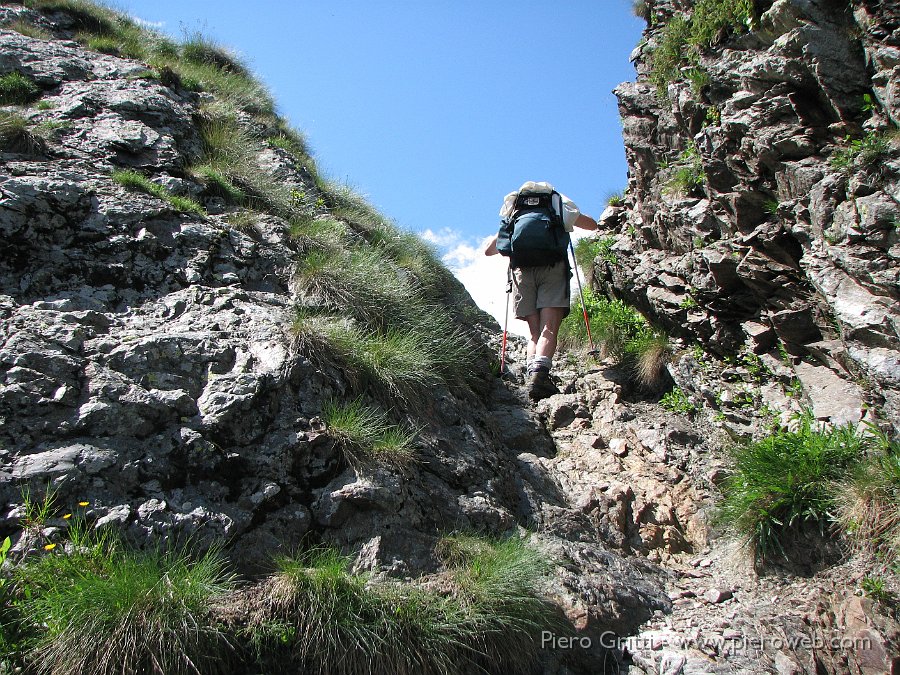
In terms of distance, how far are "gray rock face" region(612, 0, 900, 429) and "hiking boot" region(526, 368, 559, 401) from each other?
1697mm

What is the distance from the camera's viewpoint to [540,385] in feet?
22.7

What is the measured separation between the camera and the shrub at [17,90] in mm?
7215

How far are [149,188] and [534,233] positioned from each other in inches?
175

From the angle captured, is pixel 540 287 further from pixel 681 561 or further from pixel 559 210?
pixel 681 561

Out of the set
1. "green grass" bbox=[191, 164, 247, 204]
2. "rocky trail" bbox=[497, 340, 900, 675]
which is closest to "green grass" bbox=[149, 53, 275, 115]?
"green grass" bbox=[191, 164, 247, 204]

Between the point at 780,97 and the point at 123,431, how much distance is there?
671 cm

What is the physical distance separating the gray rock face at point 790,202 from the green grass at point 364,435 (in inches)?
150

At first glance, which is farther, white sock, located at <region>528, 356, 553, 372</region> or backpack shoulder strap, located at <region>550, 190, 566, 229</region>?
backpack shoulder strap, located at <region>550, 190, 566, 229</region>

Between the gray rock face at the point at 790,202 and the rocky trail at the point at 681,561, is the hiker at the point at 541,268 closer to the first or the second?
the rocky trail at the point at 681,561

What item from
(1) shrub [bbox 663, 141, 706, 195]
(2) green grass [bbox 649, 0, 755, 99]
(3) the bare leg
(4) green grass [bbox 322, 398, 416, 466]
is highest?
(2) green grass [bbox 649, 0, 755, 99]

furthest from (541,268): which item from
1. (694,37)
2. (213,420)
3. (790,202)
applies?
(213,420)

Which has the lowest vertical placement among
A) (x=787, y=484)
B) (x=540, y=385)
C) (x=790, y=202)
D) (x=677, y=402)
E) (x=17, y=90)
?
(x=787, y=484)

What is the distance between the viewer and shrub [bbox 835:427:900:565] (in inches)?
153

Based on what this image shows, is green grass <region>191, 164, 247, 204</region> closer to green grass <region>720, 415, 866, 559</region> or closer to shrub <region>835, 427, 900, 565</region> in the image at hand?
green grass <region>720, 415, 866, 559</region>
